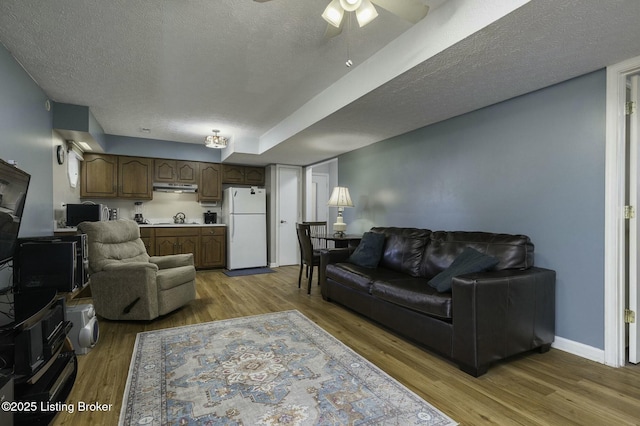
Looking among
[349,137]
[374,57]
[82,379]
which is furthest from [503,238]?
[82,379]

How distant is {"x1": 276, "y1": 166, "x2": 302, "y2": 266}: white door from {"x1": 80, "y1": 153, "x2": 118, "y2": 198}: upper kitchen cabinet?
288 cm

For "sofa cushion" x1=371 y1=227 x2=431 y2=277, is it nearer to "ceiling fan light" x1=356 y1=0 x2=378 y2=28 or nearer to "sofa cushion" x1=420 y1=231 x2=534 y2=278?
"sofa cushion" x1=420 y1=231 x2=534 y2=278

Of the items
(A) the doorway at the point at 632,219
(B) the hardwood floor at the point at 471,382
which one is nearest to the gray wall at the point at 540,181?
(A) the doorway at the point at 632,219

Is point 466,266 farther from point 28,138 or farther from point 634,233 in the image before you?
point 28,138

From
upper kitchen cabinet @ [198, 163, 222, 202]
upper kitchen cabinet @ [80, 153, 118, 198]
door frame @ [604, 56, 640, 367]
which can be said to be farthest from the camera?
upper kitchen cabinet @ [198, 163, 222, 202]

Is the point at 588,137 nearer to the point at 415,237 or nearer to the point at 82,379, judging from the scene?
the point at 415,237

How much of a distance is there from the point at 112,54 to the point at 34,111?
1.26m

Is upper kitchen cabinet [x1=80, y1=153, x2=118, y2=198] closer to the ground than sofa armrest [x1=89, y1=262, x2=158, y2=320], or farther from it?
farther from it

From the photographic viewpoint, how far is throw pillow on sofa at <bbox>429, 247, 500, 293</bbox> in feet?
7.82

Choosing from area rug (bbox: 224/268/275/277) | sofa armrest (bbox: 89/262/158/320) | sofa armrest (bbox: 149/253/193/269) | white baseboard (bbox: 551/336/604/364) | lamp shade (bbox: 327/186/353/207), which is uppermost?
lamp shade (bbox: 327/186/353/207)

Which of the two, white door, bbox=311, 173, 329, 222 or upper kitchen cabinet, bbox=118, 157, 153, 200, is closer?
upper kitchen cabinet, bbox=118, 157, 153, 200

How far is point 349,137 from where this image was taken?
4.24m

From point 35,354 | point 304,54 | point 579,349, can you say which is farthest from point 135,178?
point 579,349

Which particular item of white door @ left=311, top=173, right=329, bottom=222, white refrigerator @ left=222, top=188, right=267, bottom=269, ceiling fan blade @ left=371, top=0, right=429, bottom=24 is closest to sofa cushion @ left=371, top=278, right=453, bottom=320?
ceiling fan blade @ left=371, top=0, right=429, bottom=24
